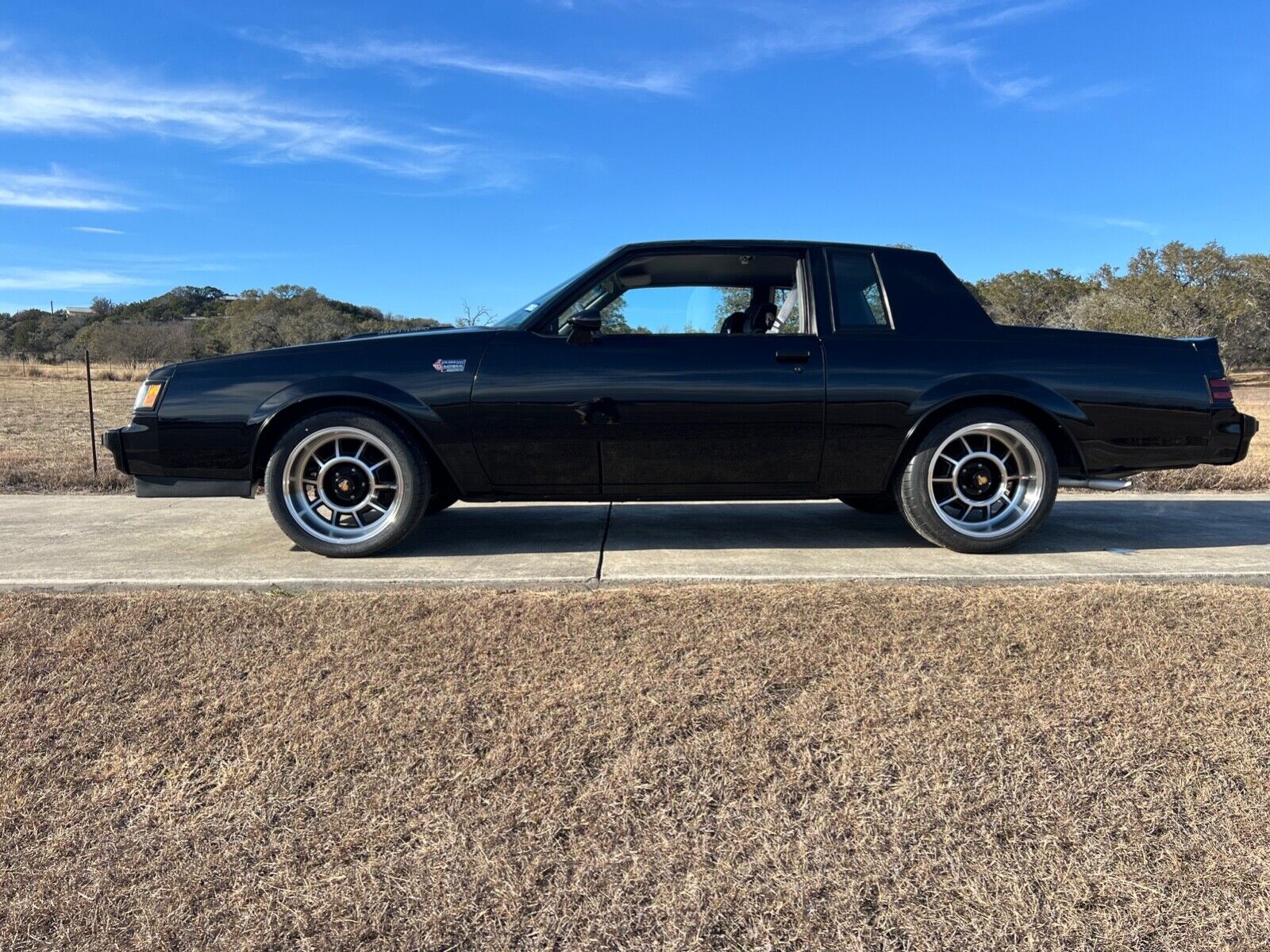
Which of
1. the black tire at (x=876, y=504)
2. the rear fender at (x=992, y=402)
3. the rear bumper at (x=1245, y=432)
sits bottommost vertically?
the black tire at (x=876, y=504)

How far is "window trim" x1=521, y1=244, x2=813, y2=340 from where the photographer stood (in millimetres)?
3924

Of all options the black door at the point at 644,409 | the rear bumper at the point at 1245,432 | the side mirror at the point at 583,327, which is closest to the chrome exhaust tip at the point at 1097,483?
the rear bumper at the point at 1245,432

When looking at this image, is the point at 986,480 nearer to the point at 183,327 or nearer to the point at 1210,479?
the point at 1210,479

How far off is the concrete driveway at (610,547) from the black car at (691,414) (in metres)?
0.28

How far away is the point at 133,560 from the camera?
3.81m

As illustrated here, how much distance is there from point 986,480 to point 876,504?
967 mm

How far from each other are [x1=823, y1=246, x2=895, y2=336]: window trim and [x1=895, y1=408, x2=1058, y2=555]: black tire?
536 mm

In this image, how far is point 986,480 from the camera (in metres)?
4.04

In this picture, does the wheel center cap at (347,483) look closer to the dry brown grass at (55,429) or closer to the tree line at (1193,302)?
the dry brown grass at (55,429)

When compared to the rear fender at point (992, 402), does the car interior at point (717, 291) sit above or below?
above

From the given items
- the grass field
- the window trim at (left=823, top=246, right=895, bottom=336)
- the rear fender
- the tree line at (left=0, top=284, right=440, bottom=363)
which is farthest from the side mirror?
the tree line at (left=0, top=284, right=440, bottom=363)

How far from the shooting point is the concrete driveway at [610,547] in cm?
352

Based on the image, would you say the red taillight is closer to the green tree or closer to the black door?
the black door

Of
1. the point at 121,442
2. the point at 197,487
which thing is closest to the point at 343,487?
the point at 197,487
